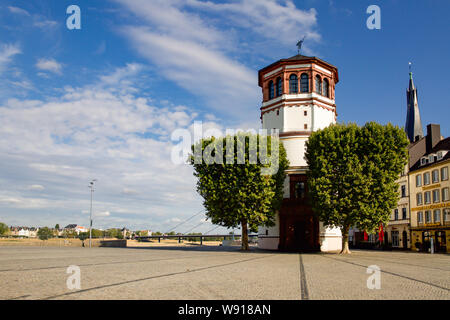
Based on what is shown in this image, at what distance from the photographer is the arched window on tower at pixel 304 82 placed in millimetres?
45719

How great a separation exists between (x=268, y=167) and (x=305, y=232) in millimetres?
10605

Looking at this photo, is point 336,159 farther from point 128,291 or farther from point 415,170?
point 128,291

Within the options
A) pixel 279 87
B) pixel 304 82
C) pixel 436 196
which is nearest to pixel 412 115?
pixel 436 196

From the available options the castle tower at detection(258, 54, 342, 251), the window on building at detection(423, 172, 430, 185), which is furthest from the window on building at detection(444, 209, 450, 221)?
the castle tower at detection(258, 54, 342, 251)

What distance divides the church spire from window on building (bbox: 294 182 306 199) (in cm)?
6206

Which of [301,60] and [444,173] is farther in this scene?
[444,173]

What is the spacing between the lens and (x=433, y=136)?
56.4 metres

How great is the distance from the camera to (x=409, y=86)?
333 ft

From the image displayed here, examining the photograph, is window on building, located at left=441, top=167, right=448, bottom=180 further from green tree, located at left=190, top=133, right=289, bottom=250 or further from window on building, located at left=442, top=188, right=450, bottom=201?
green tree, located at left=190, top=133, right=289, bottom=250

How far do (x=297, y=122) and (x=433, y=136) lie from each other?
2467 cm

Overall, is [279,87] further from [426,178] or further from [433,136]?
[433,136]

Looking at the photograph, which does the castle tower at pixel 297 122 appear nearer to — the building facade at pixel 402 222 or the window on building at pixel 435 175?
the window on building at pixel 435 175

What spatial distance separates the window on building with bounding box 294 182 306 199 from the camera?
1709 inches
